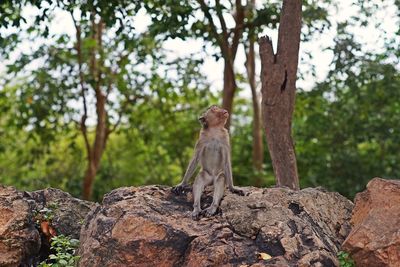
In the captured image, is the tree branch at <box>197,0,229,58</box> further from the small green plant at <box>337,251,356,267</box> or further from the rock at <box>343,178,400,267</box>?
the small green plant at <box>337,251,356,267</box>

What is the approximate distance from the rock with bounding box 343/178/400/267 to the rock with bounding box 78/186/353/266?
0.33 meters

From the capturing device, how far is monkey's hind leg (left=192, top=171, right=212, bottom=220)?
8.34 m

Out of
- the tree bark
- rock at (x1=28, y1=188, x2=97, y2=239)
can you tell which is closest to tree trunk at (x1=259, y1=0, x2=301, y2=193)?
rock at (x1=28, y1=188, x2=97, y2=239)

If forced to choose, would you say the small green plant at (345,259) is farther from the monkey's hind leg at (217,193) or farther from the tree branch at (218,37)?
the tree branch at (218,37)

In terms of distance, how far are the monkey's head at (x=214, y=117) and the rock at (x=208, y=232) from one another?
3.92 feet

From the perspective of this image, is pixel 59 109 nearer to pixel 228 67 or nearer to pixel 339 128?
pixel 228 67

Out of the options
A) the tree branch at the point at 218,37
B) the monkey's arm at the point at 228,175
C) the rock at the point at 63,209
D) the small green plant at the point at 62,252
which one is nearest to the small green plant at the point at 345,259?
the monkey's arm at the point at 228,175

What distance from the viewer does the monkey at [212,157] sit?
29.0 feet

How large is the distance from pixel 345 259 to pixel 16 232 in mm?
3958

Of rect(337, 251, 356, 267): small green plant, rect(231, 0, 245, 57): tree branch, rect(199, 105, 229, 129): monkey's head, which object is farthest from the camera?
rect(231, 0, 245, 57): tree branch

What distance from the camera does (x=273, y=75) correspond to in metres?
10.8

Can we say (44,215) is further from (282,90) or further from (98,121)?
(98,121)

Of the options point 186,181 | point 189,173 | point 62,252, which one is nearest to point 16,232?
point 62,252

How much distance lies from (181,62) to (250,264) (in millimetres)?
9524
